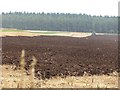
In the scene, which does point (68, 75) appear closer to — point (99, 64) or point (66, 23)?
point (99, 64)

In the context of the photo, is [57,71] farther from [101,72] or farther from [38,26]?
[38,26]

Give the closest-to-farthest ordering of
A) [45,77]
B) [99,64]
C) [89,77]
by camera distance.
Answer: [45,77]
[89,77]
[99,64]

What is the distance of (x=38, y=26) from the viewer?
187 metres

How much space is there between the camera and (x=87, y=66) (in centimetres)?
1978

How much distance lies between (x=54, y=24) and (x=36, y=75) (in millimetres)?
175580

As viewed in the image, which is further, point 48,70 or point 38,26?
point 38,26

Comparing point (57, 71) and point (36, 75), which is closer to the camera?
point (36, 75)

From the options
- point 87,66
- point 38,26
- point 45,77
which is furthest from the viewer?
point 38,26

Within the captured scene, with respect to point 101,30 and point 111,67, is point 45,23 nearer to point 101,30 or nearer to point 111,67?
point 101,30

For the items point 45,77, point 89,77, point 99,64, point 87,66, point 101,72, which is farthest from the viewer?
point 99,64

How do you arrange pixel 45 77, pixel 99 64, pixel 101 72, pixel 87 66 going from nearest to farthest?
pixel 45 77 → pixel 101 72 → pixel 87 66 → pixel 99 64

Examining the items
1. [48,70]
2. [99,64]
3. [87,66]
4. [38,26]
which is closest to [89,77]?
[48,70]

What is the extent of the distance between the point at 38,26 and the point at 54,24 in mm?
10052

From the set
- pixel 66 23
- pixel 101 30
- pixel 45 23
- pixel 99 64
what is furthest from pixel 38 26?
pixel 99 64
